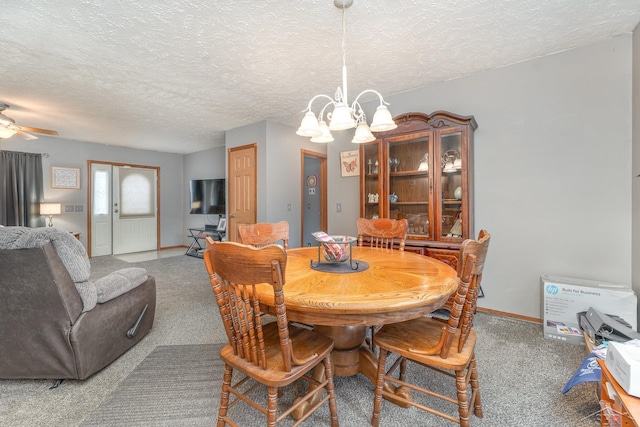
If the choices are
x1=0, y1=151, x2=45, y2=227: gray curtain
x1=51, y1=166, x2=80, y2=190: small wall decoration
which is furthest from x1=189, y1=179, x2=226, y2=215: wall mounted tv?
x1=0, y1=151, x2=45, y2=227: gray curtain

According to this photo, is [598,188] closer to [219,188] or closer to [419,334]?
[419,334]

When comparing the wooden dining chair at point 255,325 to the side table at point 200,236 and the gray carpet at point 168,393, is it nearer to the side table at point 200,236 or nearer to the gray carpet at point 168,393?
the gray carpet at point 168,393

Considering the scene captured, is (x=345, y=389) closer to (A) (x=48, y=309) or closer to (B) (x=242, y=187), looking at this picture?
(A) (x=48, y=309)

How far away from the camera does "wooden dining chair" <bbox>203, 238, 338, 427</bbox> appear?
1.00 metres

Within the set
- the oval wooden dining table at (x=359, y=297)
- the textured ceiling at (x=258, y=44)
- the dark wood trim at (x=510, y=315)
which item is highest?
the textured ceiling at (x=258, y=44)

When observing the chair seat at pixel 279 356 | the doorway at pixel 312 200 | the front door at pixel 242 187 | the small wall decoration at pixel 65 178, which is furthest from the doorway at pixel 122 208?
the chair seat at pixel 279 356

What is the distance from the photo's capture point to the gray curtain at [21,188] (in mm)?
4961

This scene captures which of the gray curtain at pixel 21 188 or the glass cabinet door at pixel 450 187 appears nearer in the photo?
the glass cabinet door at pixel 450 187

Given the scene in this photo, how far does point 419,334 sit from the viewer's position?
144 cm

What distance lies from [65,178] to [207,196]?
2691 mm

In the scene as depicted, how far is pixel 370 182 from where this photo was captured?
3355mm

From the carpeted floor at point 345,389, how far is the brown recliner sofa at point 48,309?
13 centimetres

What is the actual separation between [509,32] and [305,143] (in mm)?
3319

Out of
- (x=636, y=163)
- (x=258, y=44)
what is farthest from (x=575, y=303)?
(x=258, y=44)
